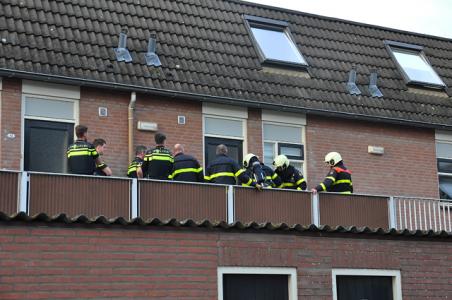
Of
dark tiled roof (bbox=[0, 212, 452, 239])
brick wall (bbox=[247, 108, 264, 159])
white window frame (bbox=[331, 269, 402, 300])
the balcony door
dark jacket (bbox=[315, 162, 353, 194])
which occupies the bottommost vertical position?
white window frame (bbox=[331, 269, 402, 300])

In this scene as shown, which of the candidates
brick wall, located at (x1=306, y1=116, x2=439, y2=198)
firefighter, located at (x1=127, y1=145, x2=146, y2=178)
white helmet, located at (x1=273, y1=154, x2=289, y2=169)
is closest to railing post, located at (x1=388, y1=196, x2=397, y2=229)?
white helmet, located at (x1=273, y1=154, x2=289, y2=169)

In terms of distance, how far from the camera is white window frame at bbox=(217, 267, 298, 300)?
46.3ft

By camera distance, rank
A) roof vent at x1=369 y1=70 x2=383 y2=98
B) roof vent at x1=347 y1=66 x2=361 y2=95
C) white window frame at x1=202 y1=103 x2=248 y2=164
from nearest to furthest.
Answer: white window frame at x1=202 y1=103 x2=248 y2=164, roof vent at x1=347 y1=66 x2=361 y2=95, roof vent at x1=369 y1=70 x2=383 y2=98

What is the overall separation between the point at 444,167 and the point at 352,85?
10.2 feet

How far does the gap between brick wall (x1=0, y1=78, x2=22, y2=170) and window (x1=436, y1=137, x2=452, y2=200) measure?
33.8 ft

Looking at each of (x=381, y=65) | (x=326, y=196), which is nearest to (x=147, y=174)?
(x=326, y=196)

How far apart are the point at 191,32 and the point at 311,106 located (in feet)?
10.00

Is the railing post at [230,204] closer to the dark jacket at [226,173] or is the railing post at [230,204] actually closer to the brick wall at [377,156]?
the dark jacket at [226,173]

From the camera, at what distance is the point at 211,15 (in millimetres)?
20281

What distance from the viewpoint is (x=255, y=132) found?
61.7ft

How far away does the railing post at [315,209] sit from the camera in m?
15.4

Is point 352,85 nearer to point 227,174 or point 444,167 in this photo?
point 444,167

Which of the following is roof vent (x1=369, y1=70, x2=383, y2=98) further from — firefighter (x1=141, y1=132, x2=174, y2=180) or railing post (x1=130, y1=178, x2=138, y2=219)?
railing post (x1=130, y1=178, x2=138, y2=219)

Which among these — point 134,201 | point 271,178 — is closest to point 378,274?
point 271,178
